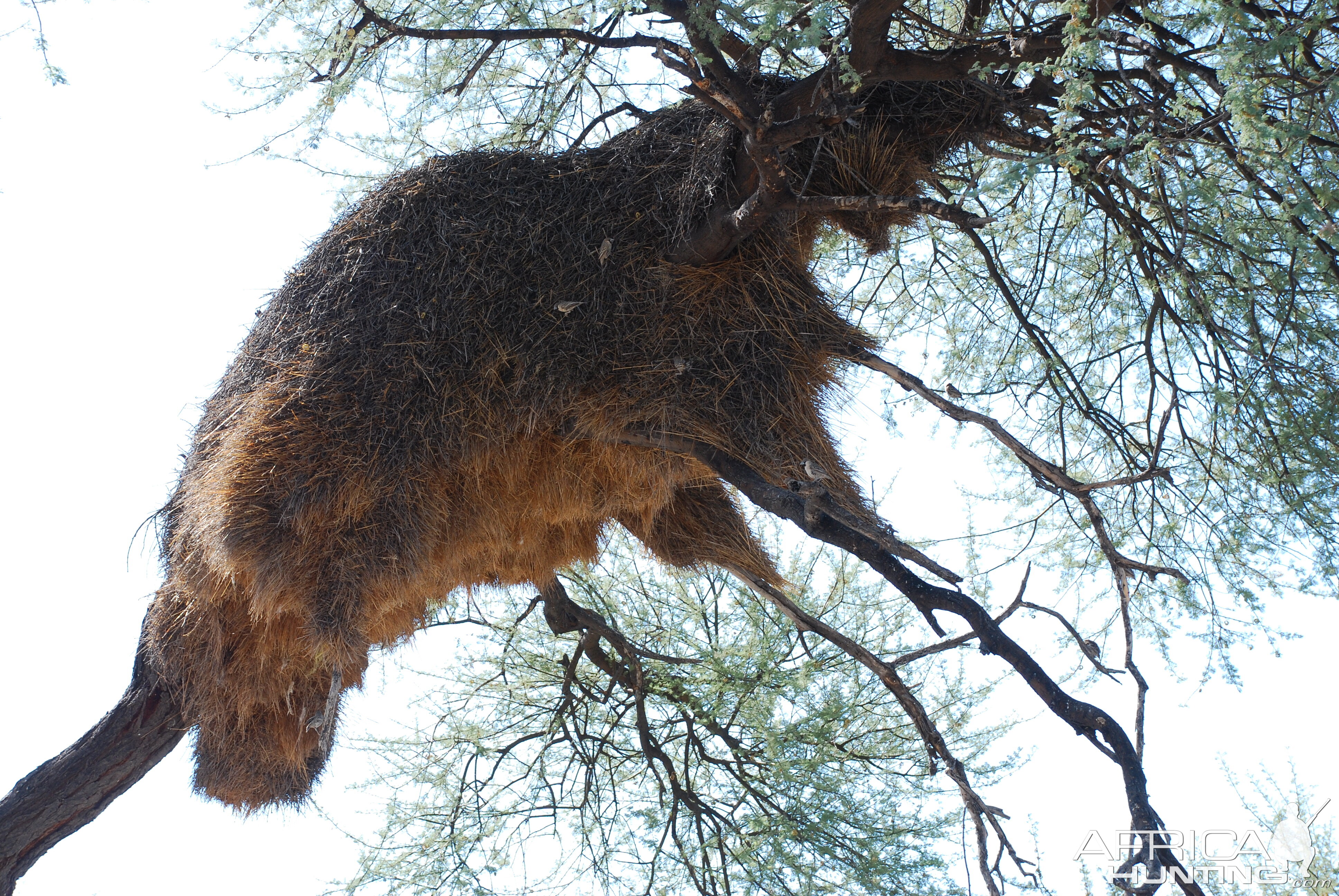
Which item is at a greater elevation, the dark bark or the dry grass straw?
the dry grass straw

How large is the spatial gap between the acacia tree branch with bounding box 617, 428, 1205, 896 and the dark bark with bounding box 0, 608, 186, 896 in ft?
7.20

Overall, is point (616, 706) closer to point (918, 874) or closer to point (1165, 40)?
point (918, 874)

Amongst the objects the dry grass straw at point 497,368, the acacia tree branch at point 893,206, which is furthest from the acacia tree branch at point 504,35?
the acacia tree branch at point 893,206

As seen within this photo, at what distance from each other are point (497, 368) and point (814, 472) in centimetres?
114

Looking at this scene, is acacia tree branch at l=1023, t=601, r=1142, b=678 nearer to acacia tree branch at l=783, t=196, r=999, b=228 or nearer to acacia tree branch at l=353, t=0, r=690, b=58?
acacia tree branch at l=783, t=196, r=999, b=228

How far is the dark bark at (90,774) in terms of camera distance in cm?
397

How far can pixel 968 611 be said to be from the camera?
121 inches

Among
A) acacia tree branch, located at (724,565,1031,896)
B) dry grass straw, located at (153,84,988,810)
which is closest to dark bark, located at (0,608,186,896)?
dry grass straw, located at (153,84,988,810)

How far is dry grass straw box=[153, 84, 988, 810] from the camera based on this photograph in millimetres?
3531

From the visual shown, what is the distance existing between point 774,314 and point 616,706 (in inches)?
95.5

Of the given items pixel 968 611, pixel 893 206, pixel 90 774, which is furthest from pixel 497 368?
pixel 90 774

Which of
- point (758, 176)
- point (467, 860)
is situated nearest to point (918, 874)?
point (467, 860)

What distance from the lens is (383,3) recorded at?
14.1 feet

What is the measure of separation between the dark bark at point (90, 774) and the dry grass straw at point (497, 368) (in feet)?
1.44
